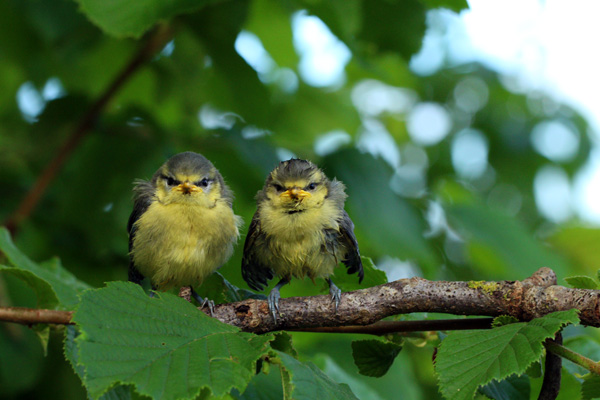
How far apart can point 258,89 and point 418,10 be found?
103 centimetres

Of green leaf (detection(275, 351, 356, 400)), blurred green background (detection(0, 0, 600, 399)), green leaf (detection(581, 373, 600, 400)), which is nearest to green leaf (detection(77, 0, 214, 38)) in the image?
blurred green background (detection(0, 0, 600, 399))

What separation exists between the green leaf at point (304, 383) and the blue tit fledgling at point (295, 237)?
75 cm

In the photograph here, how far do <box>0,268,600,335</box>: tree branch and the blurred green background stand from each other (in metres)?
0.67

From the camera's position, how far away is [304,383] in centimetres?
160

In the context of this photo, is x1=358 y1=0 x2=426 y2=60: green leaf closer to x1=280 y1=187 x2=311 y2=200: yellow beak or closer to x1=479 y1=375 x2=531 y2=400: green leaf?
x1=280 y1=187 x2=311 y2=200: yellow beak

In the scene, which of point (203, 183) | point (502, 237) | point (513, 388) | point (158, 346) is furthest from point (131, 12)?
point (502, 237)

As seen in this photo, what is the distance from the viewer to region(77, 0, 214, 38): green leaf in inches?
99.5

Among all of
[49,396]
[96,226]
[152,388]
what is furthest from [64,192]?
[152,388]

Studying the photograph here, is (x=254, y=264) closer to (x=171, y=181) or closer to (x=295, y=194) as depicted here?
(x=295, y=194)

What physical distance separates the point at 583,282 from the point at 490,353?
0.41 m

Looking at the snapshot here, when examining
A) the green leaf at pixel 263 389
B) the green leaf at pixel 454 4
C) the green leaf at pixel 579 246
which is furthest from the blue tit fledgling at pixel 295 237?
the green leaf at pixel 579 246

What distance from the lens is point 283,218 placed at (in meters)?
2.66

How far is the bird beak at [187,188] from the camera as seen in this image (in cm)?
283

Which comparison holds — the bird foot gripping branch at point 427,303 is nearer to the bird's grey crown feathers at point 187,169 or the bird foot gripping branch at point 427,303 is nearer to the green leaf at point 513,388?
the green leaf at point 513,388
